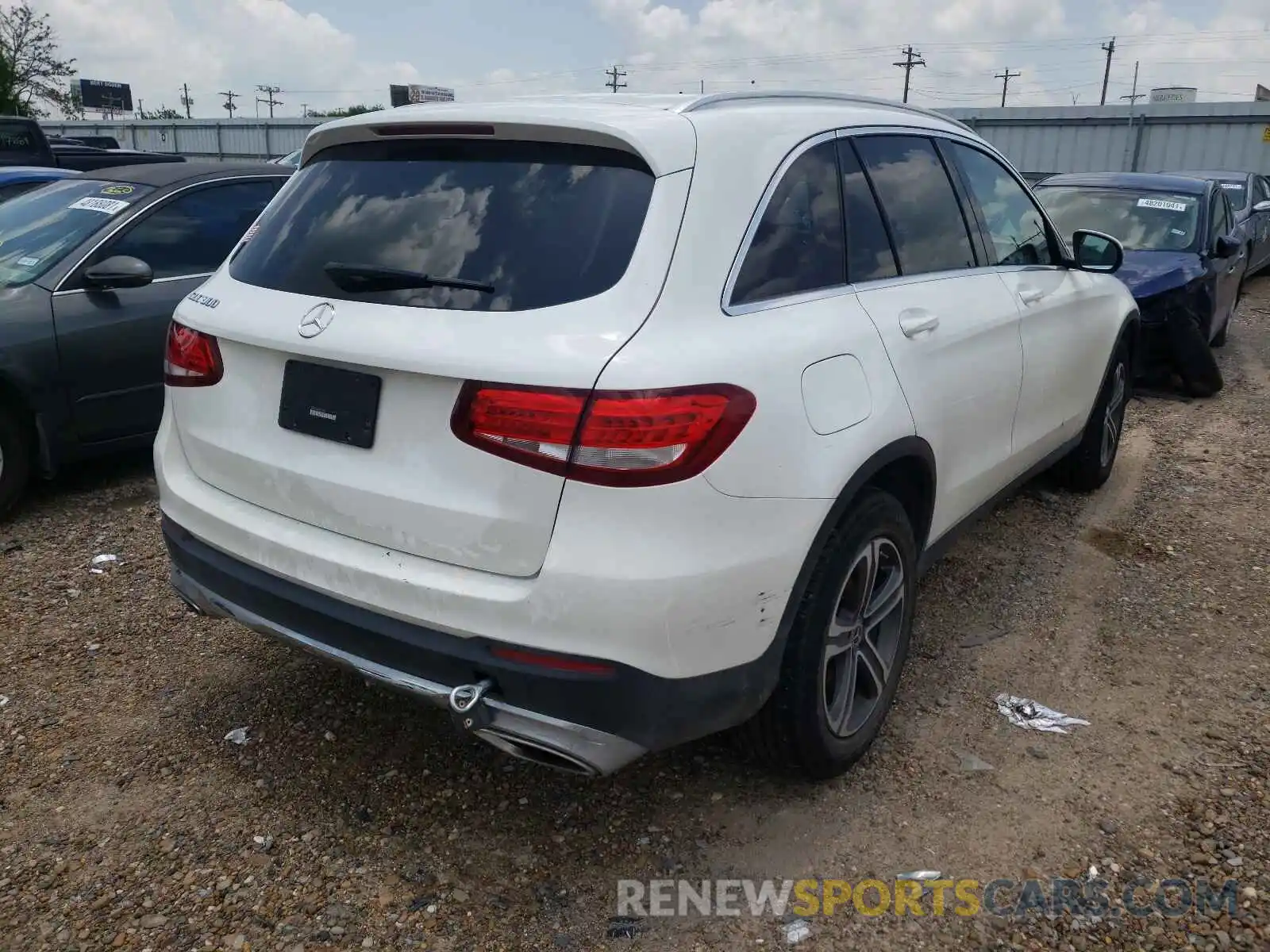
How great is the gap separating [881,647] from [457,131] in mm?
1870

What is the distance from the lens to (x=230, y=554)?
2654 mm

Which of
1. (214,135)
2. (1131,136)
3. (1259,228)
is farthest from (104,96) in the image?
(1259,228)

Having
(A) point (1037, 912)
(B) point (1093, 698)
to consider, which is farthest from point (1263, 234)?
(A) point (1037, 912)

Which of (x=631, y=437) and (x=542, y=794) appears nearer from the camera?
(x=631, y=437)

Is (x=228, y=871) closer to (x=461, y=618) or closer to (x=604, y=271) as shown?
(x=461, y=618)

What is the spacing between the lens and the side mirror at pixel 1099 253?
15.0ft

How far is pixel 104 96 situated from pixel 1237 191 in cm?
6604

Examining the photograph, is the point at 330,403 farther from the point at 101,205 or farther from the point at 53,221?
the point at 53,221

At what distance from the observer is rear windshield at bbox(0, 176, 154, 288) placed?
510cm

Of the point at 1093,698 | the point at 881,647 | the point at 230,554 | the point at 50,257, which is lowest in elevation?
the point at 1093,698

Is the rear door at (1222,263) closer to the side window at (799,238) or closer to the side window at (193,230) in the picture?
the side window at (799,238)

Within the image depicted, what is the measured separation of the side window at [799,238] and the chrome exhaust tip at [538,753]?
109 cm

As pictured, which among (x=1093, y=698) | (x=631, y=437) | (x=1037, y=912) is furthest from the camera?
(x=1093, y=698)

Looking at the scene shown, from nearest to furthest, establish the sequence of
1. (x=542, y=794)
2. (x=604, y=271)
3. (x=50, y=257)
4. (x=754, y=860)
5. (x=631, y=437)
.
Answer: (x=631, y=437)
(x=604, y=271)
(x=754, y=860)
(x=542, y=794)
(x=50, y=257)
